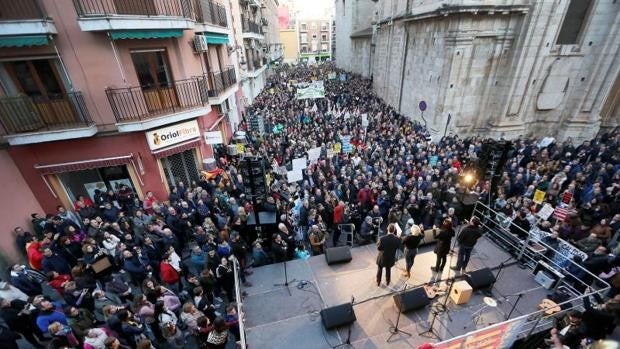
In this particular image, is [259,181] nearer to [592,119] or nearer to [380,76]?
[592,119]

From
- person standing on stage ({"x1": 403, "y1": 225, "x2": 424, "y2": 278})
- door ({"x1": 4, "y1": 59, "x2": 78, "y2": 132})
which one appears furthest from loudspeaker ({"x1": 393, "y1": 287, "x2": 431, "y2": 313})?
door ({"x1": 4, "y1": 59, "x2": 78, "y2": 132})

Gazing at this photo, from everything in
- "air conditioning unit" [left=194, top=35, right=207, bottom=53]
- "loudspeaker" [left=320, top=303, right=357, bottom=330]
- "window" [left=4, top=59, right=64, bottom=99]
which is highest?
"air conditioning unit" [left=194, top=35, right=207, bottom=53]

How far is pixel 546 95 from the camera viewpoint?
55.4 ft

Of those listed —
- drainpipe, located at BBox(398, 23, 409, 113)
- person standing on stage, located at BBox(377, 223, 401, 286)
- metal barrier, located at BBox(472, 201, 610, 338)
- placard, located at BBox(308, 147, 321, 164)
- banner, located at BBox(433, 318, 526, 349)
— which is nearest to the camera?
banner, located at BBox(433, 318, 526, 349)

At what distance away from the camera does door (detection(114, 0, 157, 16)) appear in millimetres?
9438

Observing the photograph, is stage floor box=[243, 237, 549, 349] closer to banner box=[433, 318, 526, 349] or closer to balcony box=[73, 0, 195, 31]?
banner box=[433, 318, 526, 349]

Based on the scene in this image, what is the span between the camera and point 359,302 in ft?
19.3

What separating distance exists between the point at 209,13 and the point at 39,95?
9229 mm

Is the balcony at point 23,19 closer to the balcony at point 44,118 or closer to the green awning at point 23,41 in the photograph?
the green awning at point 23,41

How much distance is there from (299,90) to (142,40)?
37.1ft

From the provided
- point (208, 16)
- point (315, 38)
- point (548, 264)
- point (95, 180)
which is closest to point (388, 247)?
point (548, 264)

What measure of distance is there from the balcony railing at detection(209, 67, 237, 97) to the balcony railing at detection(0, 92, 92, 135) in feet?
20.3

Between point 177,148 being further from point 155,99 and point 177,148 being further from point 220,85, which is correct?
point 220,85

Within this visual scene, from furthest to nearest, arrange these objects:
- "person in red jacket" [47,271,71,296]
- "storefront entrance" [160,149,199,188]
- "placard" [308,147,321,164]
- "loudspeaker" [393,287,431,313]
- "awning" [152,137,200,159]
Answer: "placard" [308,147,321,164] → "storefront entrance" [160,149,199,188] → "awning" [152,137,200,159] → "person in red jacket" [47,271,71,296] → "loudspeaker" [393,287,431,313]
